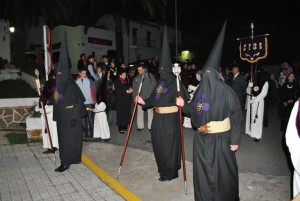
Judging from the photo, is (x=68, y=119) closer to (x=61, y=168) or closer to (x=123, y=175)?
(x=61, y=168)

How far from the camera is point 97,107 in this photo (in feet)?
28.2

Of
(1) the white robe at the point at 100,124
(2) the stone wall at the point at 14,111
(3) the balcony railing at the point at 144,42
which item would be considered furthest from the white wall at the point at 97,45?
(1) the white robe at the point at 100,124

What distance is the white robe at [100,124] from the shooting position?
848 cm

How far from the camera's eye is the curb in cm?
491

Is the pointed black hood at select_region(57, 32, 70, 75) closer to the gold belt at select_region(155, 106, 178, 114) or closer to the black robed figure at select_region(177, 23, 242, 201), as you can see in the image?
the gold belt at select_region(155, 106, 178, 114)

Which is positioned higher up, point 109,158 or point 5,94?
point 5,94

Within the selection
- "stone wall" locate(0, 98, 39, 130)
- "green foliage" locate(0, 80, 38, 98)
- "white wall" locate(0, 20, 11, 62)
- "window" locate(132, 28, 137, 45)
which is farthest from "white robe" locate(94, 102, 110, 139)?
"window" locate(132, 28, 137, 45)

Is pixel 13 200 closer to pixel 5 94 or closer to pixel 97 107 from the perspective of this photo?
pixel 97 107

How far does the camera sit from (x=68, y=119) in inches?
248

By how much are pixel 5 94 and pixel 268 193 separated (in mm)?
10972

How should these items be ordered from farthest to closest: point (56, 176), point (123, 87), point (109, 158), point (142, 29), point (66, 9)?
point (142, 29) → point (66, 9) → point (123, 87) → point (109, 158) → point (56, 176)

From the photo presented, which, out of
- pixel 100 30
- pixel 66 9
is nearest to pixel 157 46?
pixel 100 30

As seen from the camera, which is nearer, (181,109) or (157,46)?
(181,109)

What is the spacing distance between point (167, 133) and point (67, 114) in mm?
2166
